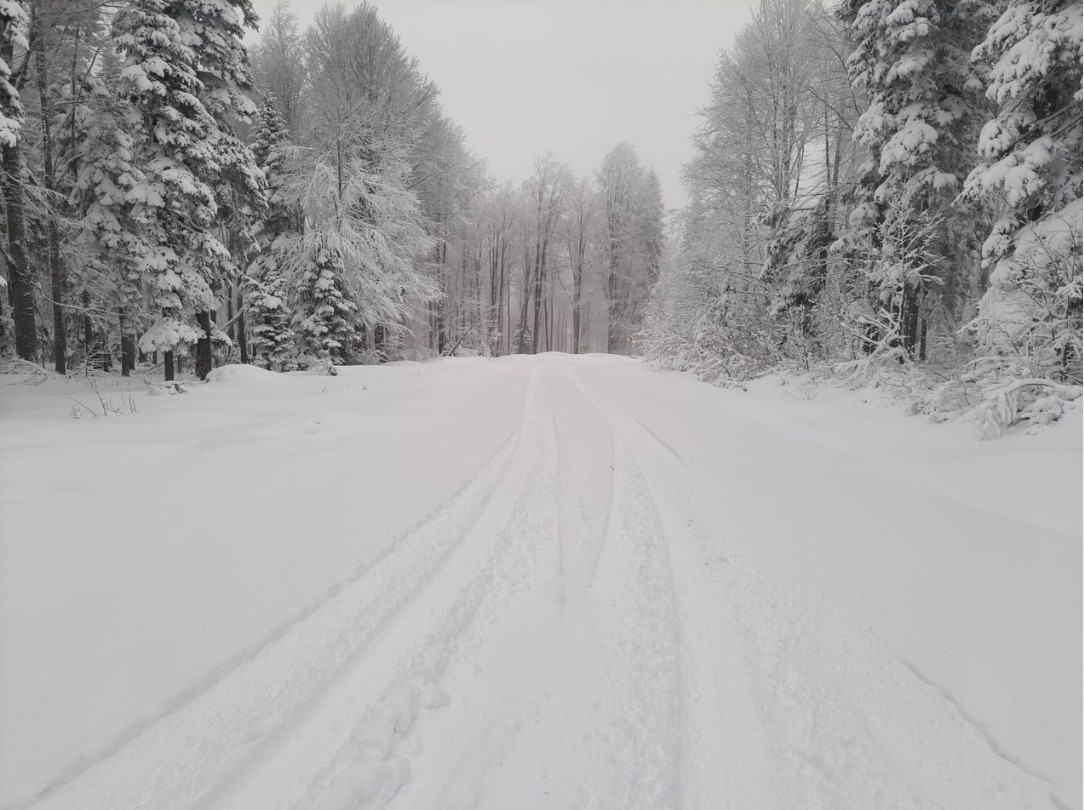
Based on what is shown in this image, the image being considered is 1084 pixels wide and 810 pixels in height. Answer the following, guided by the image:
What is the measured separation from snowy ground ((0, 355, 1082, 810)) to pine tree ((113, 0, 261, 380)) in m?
6.32

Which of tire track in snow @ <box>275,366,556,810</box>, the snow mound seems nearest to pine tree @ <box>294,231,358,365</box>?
the snow mound

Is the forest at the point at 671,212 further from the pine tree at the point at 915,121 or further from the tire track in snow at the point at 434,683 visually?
the tire track in snow at the point at 434,683

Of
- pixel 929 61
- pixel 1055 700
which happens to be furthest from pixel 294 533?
pixel 929 61

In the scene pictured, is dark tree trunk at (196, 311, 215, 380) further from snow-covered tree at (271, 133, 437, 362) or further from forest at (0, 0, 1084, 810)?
snow-covered tree at (271, 133, 437, 362)

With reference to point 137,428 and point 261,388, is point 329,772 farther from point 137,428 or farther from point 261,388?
point 261,388

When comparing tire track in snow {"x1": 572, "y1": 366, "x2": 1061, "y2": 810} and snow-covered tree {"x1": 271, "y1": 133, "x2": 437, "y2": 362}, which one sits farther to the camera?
snow-covered tree {"x1": 271, "y1": 133, "x2": 437, "y2": 362}

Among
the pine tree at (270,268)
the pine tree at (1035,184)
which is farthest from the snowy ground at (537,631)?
the pine tree at (270,268)

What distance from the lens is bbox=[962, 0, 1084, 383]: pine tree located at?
194 inches

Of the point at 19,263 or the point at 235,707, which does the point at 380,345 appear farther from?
the point at 235,707

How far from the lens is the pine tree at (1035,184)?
4.92m

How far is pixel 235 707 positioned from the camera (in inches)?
70.7

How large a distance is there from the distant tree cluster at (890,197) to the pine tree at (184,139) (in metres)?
12.2

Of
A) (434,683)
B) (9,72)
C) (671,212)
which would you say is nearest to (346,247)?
(9,72)

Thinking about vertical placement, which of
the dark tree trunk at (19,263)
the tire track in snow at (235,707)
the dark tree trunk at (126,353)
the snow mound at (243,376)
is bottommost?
the tire track in snow at (235,707)
